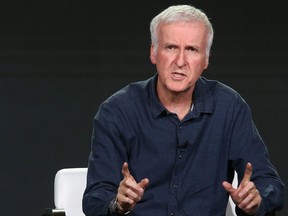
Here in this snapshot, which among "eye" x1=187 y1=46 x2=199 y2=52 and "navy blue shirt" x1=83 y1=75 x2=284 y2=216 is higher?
→ "eye" x1=187 y1=46 x2=199 y2=52

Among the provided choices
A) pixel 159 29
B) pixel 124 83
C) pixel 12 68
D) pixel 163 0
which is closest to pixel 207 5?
pixel 163 0

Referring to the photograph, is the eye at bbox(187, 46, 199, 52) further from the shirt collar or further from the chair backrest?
the chair backrest

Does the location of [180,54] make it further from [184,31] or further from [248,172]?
[248,172]

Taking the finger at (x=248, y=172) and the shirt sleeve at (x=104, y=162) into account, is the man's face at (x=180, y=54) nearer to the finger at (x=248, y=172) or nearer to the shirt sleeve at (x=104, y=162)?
the shirt sleeve at (x=104, y=162)

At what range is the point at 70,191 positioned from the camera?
308cm

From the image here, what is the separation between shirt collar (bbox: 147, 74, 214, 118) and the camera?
2846 mm

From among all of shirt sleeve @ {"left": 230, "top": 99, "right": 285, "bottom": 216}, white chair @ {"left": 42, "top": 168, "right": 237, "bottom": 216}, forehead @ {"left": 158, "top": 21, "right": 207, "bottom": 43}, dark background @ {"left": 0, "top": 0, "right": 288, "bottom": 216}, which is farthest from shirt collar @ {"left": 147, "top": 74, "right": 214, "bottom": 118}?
dark background @ {"left": 0, "top": 0, "right": 288, "bottom": 216}

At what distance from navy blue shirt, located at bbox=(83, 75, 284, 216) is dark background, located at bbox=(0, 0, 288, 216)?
1869 mm

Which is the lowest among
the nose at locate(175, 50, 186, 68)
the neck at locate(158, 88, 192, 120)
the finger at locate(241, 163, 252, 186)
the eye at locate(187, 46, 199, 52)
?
the finger at locate(241, 163, 252, 186)

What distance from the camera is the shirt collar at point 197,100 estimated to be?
9.34ft

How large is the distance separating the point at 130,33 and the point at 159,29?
193cm

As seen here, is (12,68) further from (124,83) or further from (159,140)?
(159,140)

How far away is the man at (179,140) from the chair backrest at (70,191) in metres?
0.32

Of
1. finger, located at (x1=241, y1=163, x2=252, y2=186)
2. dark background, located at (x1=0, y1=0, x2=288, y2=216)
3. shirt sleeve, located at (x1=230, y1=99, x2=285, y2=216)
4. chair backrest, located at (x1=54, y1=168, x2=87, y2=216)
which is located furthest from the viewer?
dark background, located at (x1=0, y1=0, x2=288, y2=216)
